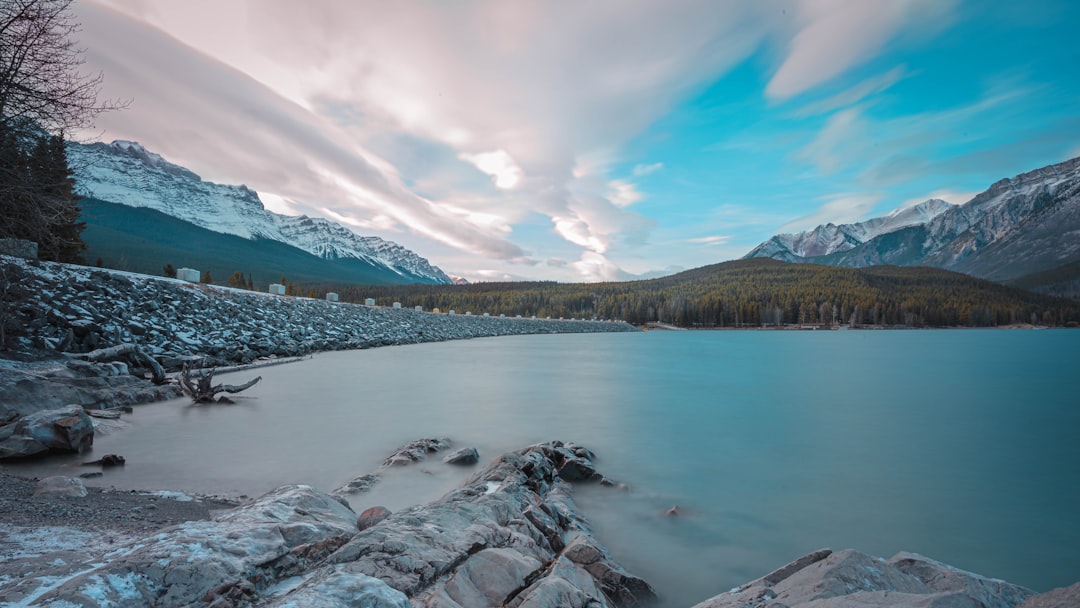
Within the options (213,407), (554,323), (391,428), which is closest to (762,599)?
(391,428)

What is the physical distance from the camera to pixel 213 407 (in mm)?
11000

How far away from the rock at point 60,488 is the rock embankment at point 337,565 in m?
2.69

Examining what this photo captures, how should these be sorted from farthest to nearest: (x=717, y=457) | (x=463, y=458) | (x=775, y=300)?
(x=775, y=300), (x=717, y=457), (x=463, y=458)

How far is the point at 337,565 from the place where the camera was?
123 inches

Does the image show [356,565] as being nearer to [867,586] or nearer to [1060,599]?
[867,586]

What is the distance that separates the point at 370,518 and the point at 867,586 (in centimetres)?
411

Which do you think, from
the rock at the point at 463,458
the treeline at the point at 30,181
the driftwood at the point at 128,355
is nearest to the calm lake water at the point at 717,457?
the rock at the point at 463,458

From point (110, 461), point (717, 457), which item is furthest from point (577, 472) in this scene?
point (110, 461)

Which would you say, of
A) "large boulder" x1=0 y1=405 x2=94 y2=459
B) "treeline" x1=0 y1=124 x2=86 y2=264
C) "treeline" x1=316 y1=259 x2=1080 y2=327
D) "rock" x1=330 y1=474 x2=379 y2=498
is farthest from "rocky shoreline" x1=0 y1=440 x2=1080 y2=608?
"treeline" x1=316 y1=259 x2=1080 y2=327

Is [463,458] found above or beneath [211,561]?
beneath

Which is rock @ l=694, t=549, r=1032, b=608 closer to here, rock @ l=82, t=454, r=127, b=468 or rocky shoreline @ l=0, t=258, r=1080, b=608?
rocky shoreline @ l=0, t=258, r=1080, b=608

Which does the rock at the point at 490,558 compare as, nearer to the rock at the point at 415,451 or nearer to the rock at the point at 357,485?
the rock at the point at 357,485

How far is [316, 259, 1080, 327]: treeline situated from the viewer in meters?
106

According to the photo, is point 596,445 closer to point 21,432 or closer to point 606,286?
point 21,432
